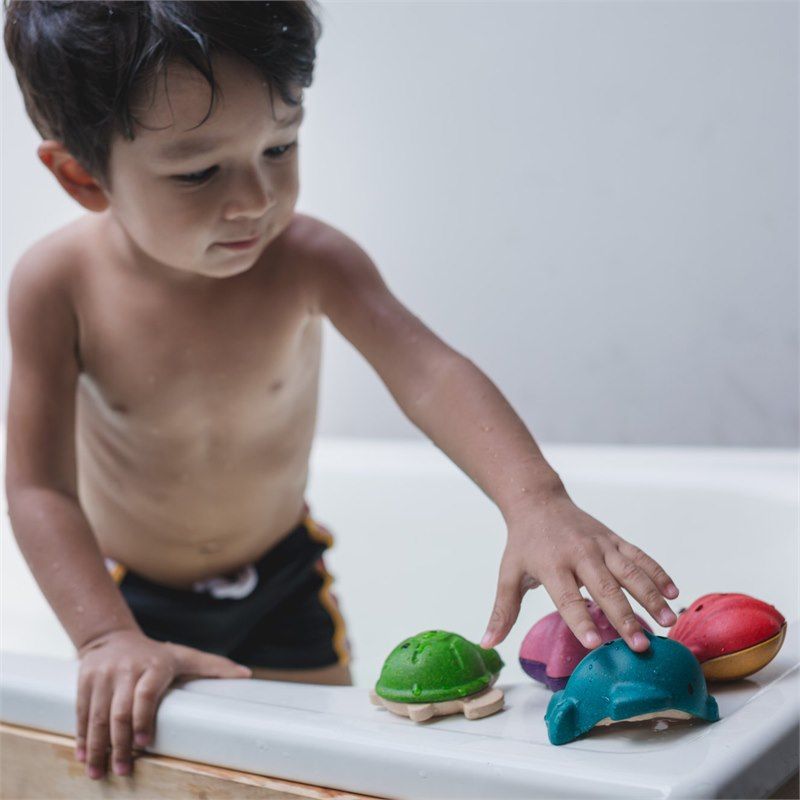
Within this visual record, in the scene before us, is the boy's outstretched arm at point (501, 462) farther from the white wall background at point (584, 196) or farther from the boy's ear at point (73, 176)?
the white wall background at point (584, 196)

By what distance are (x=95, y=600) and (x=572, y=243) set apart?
979 mm

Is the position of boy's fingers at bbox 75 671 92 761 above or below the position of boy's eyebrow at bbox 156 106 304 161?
below

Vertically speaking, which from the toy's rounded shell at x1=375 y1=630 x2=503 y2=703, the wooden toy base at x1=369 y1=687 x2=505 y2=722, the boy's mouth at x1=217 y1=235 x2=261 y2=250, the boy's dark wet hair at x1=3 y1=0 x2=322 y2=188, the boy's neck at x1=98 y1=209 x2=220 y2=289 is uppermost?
the boy's dark wet hair at x1=3 y1=0 x2=322 y2=188

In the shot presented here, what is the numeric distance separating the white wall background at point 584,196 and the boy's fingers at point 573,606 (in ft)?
3.13

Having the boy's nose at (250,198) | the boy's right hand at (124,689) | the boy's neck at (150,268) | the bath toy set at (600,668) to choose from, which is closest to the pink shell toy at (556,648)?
the bath toy set at (600,668)

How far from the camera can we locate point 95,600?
816mm

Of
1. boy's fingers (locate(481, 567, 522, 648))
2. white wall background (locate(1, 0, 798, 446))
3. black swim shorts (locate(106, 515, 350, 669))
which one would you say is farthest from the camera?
white wall background (locate(1, 0, 798, 446))

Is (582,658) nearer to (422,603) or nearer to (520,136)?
(422,603)

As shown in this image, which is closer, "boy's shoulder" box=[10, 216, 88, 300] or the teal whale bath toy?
the teal whale bath toy

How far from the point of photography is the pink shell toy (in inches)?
25.6

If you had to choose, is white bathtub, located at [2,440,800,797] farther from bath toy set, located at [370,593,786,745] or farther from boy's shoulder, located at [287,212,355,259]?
boy's shoulder, located at [287,212,355,259]

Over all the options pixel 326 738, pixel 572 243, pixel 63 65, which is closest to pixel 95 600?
pixel 326 738

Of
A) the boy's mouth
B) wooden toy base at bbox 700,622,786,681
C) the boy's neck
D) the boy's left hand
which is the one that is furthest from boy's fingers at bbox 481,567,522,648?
the boy's neck

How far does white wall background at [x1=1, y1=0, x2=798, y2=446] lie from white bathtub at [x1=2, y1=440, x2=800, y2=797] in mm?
313
